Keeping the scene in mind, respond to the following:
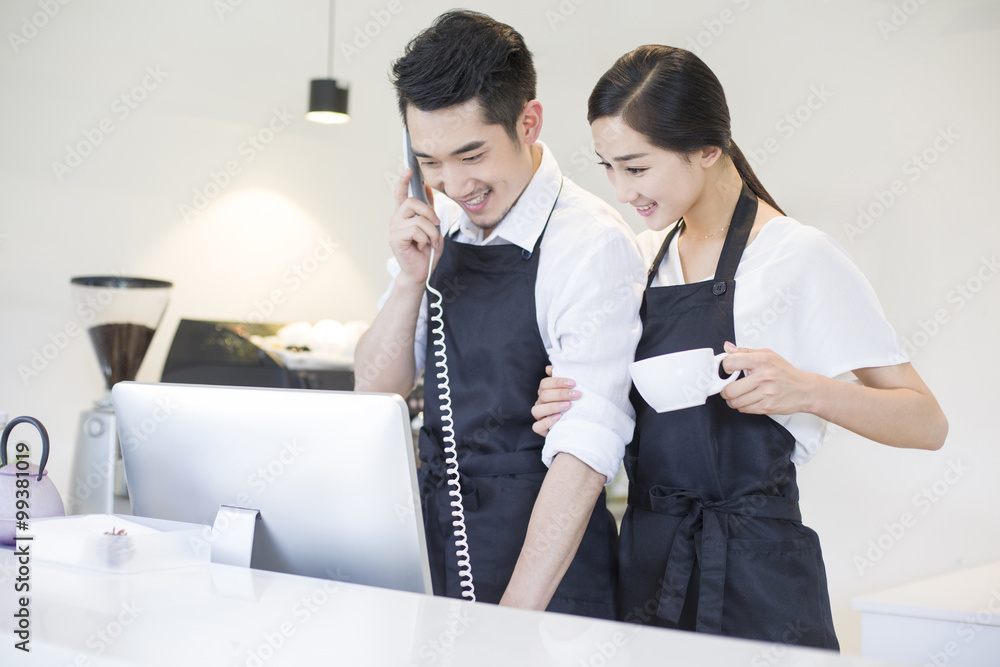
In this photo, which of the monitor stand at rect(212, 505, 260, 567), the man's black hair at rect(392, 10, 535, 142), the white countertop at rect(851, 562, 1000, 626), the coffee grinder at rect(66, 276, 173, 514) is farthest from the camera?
the coffee grinder at rect(66, 276, 173, 514)

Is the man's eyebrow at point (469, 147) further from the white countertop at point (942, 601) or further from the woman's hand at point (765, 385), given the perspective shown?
the white countertop at point (942, 601)

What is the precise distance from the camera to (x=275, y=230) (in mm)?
3756

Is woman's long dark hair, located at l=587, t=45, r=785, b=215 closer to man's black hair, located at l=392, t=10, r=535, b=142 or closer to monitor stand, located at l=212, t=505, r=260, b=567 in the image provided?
man's black hair, located at l=392, t=10, r=535, b=142

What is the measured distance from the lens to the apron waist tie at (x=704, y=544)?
1245mm

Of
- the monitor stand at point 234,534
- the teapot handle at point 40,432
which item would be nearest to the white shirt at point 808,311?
the monitor stand at point 234,534

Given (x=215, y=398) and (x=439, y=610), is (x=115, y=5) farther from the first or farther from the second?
(x=439, y=610)

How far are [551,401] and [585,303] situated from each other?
0.17 meters

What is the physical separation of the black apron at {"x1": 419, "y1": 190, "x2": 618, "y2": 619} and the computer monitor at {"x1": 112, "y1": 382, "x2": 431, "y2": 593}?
0.36 metres

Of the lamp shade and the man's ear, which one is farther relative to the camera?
the lamp shade

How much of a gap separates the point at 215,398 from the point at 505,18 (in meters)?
3.31

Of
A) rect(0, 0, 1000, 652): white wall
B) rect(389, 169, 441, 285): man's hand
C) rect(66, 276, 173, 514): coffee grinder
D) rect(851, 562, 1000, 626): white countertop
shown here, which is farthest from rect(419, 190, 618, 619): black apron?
rect(0, 0, 1000, 652): white wall

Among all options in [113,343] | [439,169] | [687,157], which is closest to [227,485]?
[439,169]

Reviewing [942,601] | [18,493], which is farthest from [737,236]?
[18,493]

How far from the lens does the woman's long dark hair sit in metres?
1.33
